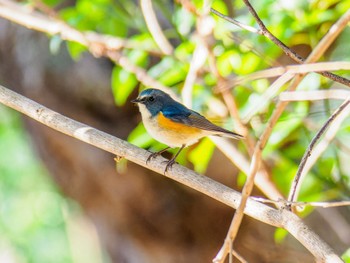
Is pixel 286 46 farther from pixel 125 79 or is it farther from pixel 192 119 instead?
pixel 125 79

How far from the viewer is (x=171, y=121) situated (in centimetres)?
344

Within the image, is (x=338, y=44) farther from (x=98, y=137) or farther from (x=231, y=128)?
(x=98, y=137)

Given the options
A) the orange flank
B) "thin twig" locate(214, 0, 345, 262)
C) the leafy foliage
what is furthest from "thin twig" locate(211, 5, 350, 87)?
the orange flank

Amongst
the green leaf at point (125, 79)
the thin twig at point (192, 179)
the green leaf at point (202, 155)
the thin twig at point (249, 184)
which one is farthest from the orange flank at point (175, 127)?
the thin twig at point (249, 184)

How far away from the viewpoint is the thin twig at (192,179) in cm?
186

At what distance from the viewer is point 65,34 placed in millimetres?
3842

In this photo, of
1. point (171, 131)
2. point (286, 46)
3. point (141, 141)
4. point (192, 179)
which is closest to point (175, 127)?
point (171, 131)

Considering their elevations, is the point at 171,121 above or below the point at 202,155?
above

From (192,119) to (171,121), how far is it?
0.17m

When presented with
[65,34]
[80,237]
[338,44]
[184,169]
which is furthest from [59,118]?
[80,237]

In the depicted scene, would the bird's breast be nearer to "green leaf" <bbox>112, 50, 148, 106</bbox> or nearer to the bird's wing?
the bird's wing

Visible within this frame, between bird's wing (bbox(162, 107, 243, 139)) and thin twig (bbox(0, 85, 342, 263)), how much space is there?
1.20 feet

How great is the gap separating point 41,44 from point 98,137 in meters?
2.93

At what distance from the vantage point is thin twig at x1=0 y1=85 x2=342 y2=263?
6.10 ft
